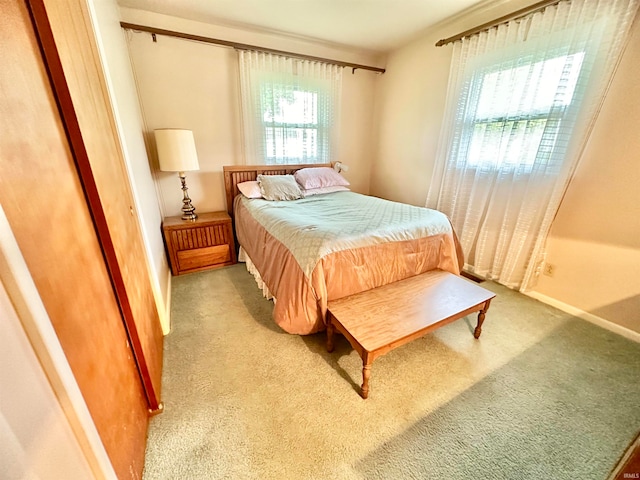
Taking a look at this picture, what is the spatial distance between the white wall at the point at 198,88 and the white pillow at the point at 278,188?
516 millimetres

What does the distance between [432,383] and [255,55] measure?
334 cm

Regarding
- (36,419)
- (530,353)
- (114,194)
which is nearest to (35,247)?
(36,419)

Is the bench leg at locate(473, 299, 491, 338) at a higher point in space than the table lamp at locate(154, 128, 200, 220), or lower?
lower

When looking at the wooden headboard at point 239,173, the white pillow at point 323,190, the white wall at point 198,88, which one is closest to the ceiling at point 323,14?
the white wall at point 198,88

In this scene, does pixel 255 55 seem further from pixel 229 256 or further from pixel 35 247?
pixel 35 247

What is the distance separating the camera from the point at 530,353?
162 cm

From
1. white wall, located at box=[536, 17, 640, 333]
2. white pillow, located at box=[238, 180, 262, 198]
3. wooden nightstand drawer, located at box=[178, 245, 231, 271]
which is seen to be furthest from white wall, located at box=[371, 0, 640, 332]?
wooden nightstand drawer, located at box=[178, 245, 231, 271]

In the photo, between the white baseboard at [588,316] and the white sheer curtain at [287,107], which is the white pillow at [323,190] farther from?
the white baseboard at [588,316]

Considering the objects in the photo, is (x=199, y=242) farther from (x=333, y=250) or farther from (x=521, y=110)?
(x=521, y=110)

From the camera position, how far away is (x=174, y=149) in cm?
234

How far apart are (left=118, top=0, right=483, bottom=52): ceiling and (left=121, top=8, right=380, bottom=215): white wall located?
0.37ft

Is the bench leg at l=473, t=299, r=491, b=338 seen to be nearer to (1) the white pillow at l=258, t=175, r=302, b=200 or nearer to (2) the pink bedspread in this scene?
(2) the pink bedspread

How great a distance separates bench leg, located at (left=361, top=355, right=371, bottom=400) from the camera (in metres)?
1.23

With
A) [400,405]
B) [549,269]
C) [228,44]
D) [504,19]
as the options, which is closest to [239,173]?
[228,44]
